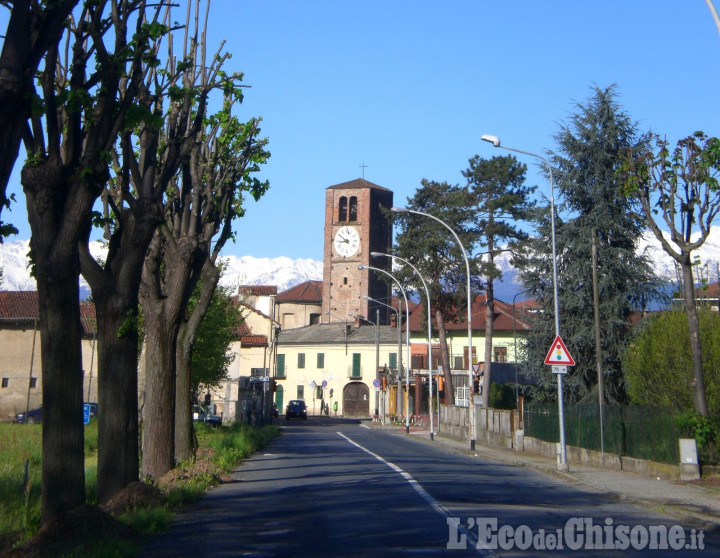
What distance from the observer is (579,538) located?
32.9ft

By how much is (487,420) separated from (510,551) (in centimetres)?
2762

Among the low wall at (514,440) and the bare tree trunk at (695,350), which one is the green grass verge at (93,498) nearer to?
the low wall at (514,440)

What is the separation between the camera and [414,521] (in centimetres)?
1097

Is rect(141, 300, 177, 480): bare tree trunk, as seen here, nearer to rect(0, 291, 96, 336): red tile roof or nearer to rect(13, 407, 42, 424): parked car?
rect(13, 407, 42, 424): parked car

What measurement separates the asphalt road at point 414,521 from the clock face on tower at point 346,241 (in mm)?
82268

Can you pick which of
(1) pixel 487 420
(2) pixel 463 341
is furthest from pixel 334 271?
(1) pixel 487 420

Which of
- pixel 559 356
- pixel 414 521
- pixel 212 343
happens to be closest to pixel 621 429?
pixel 559 356

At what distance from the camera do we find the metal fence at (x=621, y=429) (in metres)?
18.9

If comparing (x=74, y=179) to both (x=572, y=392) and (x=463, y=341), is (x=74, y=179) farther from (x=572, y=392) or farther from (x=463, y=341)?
(x=463, y=341)

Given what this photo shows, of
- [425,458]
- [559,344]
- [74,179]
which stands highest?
[74,179]

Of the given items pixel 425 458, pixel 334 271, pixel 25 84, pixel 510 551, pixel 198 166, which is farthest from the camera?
pixel 334 271

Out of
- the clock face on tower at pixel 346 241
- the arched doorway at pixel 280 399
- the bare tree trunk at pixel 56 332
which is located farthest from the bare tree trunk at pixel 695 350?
the clock face on tower at pixel 346 241

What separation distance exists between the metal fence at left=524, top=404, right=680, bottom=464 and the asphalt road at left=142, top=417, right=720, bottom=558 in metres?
2.72

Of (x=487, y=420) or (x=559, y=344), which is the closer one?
(x=559, y=344)
